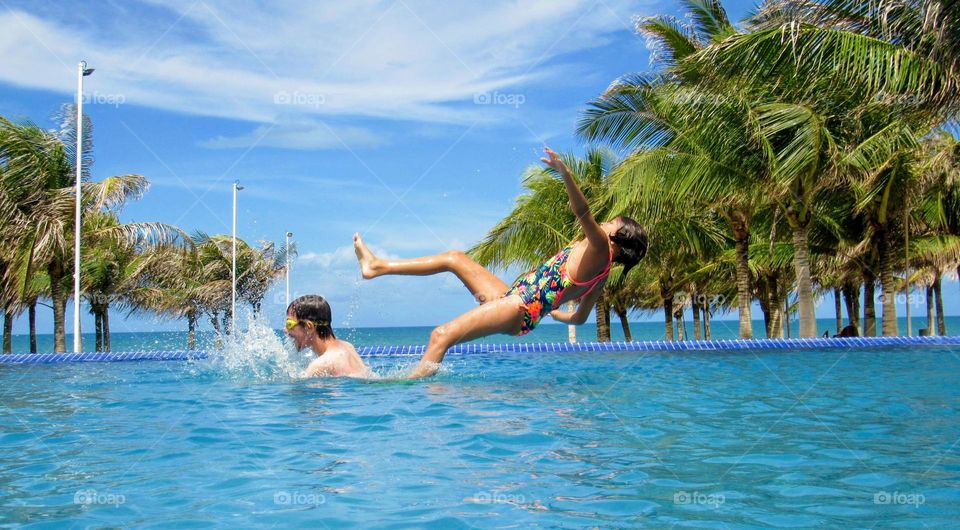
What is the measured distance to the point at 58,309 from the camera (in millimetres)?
17266

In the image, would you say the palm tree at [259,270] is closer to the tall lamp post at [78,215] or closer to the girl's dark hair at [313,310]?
the tall lamp post at [78,215]

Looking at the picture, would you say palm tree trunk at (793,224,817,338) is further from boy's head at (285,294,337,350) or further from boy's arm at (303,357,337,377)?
boy's head at (285,294,337,350)

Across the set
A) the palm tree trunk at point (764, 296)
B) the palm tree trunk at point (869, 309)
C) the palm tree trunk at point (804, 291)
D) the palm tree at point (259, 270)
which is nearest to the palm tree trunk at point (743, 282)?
the palm tree trunk at point (804, 291)

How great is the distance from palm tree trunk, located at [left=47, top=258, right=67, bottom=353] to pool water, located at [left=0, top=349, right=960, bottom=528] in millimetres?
9818

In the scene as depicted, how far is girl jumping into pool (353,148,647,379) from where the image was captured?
6.17 metres

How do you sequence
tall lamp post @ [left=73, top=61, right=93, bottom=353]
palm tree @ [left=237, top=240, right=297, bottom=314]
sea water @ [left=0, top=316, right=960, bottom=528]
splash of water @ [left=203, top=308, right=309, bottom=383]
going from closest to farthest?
sea water @ [left=0, top=316, right=960, bottom=528], splash of water @ [left=203, top=308, right=309, bottom=383], tall lamp post @ [left=73, top=61, right=93, bottom=353], palm tree @ [left=237, top=240, right=297, bottom=314]

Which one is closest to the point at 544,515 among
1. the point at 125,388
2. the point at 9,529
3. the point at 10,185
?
the point at 9,529

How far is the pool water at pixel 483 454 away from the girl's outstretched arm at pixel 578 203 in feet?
4.41

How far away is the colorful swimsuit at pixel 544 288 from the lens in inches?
256

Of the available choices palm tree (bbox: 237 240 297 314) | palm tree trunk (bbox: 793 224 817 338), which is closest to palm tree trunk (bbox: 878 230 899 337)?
palm tree trunk (bbox: 793 224 817 338)

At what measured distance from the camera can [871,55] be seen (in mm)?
11109

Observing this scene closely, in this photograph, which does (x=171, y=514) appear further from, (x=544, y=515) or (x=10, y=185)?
(x=10, y=185)

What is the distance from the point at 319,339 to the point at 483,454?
356 cm

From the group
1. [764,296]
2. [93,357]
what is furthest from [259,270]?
[764,296]
